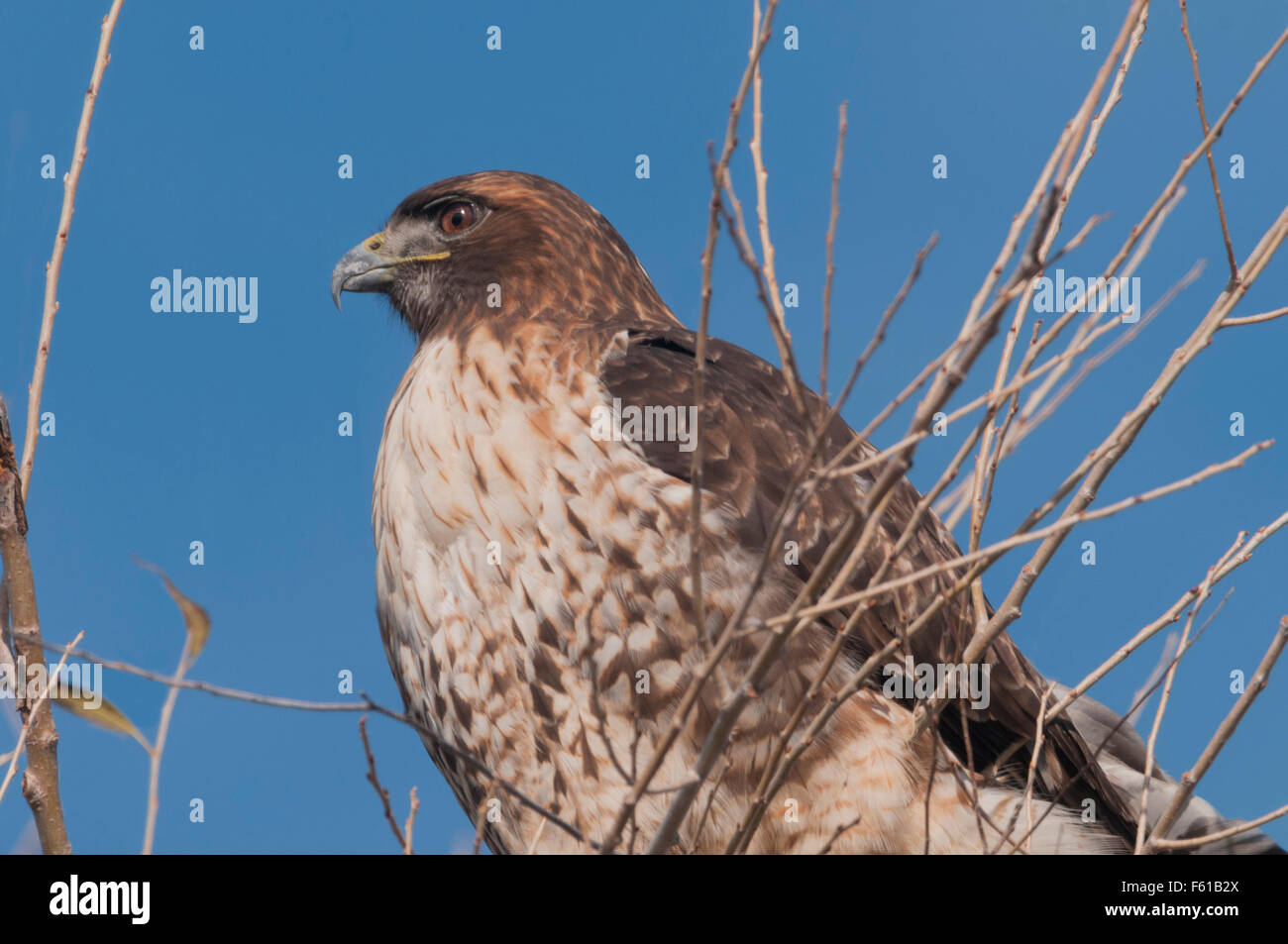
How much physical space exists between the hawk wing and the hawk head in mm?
653

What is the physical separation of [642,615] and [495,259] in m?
1.86

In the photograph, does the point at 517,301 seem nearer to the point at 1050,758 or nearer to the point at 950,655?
the point at 950,655

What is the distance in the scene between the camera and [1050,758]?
14.9ft

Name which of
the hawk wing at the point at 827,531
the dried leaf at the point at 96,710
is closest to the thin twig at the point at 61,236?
the dried leaf at the point at 96,710

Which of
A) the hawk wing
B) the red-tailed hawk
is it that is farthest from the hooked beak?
the hawk wing

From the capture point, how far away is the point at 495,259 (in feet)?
17.7

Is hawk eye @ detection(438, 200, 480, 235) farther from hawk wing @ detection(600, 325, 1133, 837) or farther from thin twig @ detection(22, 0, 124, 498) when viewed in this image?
thin twig @ detection(22, 0, 124, 498)

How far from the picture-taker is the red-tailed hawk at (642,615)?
4172 millimetres

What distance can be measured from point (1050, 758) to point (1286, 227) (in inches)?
80.8

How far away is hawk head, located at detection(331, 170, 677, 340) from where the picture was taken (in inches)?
208

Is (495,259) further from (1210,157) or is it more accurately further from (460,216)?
(1210,157)
